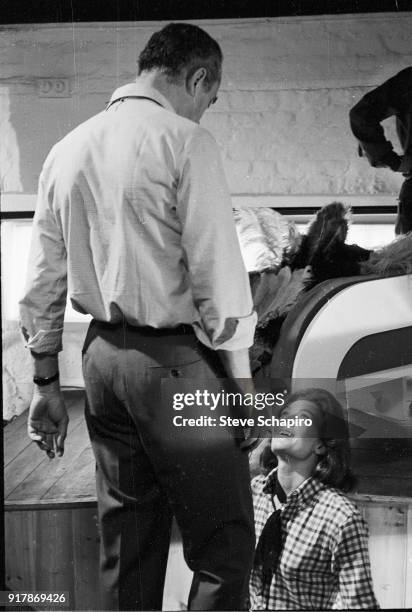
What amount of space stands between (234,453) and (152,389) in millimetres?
310

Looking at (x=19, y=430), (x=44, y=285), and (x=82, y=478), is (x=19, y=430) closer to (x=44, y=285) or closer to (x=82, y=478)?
(x=82, y=478)

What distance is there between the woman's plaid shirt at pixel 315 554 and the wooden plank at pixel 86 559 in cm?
47

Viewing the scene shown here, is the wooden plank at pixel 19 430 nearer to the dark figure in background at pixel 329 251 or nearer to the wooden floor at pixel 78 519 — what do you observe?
the wooden floor at pixel 78 519

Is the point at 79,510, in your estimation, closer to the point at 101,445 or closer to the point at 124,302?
the point at 101,445

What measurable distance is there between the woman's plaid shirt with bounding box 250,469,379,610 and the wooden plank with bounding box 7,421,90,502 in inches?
20.2

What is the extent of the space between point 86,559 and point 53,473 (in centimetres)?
27

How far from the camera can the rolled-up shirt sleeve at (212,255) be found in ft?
6.23

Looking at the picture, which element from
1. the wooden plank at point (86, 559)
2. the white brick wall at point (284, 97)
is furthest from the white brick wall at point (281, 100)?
the wooden plank at point (86, 559)

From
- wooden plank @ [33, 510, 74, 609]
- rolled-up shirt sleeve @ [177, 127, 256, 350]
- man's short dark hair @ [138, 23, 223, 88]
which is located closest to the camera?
rolled-up shirt sleeve @ [177, 127, 256, 350]

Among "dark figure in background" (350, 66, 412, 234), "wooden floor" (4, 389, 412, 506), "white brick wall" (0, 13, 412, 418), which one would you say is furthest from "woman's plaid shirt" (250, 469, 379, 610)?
"dark figure in background" (350, 66, 412, 234)

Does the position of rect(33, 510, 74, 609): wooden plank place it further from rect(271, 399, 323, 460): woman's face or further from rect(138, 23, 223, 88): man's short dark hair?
rect(138, 23, 223, 88): man's short dark hair

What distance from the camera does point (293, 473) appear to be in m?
2.14

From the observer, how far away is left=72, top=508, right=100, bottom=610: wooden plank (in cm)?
220

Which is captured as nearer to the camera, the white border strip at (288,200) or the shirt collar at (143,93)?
the shirt collar at (143,93)
